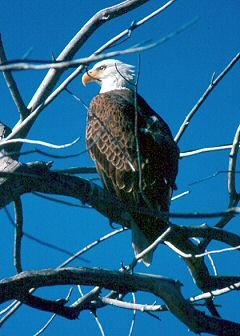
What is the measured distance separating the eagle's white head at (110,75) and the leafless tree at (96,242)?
2546 mm

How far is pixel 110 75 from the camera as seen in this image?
657 centimetres

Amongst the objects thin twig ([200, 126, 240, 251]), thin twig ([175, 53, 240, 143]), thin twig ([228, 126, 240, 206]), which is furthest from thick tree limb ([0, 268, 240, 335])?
thin twig ([175, 53, 240, 143])

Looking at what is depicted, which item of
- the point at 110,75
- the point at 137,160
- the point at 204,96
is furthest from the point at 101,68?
the point at 204,96

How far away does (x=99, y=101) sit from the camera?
18.6 feet

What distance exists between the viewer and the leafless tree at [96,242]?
2926 millimetres

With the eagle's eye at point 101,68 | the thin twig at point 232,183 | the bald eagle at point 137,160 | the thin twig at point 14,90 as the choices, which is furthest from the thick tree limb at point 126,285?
the eagle's eye at point 101,68

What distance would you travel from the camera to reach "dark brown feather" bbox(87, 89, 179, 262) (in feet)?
15.4

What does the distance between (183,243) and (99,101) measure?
2410 millimetres

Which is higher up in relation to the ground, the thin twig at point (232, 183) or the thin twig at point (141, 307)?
the thin twig at point (232, 183)

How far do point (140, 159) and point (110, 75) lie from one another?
7.00 ft

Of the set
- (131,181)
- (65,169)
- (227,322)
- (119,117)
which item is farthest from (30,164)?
(119,117)

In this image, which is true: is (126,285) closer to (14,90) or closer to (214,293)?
(214,293)

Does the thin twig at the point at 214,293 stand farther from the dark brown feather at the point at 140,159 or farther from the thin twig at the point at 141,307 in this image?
the dark brown feather at the point at 140,159

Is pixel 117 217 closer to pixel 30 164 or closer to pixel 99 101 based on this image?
pixel 30 164
